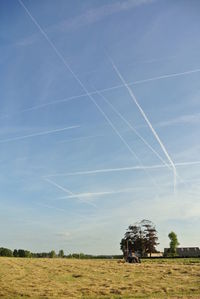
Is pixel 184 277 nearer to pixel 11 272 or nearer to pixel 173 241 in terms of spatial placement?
pixel 11 272

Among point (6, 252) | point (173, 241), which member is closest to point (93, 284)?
point (6, 252)

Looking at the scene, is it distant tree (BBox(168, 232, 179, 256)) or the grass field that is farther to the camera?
distant tree (BBox(168, 232, 179, 256))

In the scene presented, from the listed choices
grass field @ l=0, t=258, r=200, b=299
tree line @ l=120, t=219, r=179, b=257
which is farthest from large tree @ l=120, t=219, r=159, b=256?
grass field @ l=0, t=258, r=200, b=299

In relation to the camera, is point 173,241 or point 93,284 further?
point 173,241

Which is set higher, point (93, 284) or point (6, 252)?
point (6, 252)

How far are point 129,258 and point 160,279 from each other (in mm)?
30935

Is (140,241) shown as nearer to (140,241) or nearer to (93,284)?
(140,241)

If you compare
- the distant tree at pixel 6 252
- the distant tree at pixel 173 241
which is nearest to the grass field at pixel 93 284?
the distant tree at pixel 6 252

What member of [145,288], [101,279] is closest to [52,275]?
[101,279]

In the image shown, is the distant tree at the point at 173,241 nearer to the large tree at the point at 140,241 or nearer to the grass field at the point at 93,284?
the large tree at the point at 140,241

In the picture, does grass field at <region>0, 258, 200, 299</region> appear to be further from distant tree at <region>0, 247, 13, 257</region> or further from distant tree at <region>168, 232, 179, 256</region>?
distant tree at <region>168, 232, 179, 256</region>

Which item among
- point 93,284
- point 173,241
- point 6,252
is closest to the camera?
point 93,284

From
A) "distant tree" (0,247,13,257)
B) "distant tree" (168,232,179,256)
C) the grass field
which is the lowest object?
the grass field

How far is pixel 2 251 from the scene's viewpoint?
9581 centimetres
